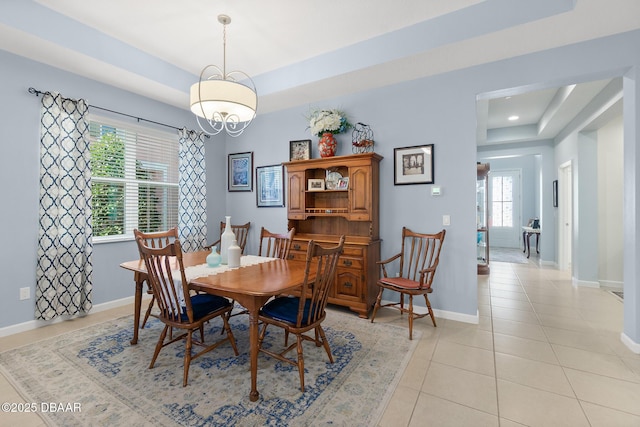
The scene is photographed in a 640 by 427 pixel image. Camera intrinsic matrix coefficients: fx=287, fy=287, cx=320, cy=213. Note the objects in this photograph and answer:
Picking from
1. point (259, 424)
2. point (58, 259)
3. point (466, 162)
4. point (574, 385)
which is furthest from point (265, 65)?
point (574, 385)

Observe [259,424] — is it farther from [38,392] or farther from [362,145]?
[362,145]

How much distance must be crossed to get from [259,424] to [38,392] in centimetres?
154

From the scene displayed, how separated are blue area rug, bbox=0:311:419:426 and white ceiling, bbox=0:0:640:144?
2738 mm

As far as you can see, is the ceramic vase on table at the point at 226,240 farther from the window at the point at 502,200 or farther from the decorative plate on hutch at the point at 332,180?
the window at the point at 502,200

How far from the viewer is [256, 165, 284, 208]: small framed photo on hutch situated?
4.36 m

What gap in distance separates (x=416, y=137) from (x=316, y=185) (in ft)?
4.40

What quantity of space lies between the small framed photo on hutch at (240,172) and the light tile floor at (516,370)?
7.55 feet

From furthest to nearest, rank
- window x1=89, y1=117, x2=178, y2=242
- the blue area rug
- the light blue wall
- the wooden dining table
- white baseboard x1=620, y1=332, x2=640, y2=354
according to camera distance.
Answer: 1. window x1=89, y1=117, x2=178, y2=242
2. the light blue wall
3. white baseboard x1=620, y1=332, x2=640, y2=354
4. the wooden dining table
5. the blue area rug

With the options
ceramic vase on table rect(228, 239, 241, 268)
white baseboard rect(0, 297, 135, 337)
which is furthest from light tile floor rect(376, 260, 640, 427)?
white baseboard rect(0, 297, 135, 337)

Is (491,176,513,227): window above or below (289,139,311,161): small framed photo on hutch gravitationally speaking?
below

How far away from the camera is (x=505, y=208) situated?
28.1ft

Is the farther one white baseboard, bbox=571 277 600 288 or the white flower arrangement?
white baseboard, bbox=571 277 600 288

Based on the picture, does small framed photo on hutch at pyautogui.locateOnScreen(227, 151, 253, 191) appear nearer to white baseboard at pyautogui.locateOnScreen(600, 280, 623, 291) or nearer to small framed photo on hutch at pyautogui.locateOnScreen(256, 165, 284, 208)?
small framed photo on hutch at pyautogui.locateOnScreen(256, 165, 284, 208)

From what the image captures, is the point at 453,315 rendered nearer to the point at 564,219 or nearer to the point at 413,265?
the point at 413,265
